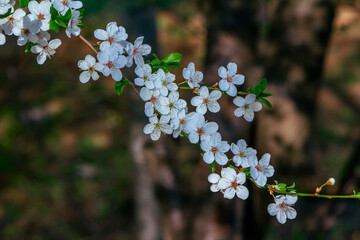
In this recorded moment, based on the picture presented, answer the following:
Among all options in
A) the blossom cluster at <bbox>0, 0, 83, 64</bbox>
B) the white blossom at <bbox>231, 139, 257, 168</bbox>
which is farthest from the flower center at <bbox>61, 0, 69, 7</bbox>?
the white blossom at <bbox>231, 139, 257, 168</bbox>

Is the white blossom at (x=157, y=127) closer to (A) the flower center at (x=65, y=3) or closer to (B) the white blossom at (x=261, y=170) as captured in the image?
(B) the white blossom at (x=261, y=170)

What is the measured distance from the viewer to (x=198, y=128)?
1.01 meters

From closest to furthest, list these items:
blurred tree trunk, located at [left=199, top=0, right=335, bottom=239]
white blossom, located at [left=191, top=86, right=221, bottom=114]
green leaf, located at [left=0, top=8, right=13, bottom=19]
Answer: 1. green leaf, located at [left=0, top=8, right=13, bottom=19]
2. white blossom, located at [left=191, top=86, right=221, bottom=114]
3. blurred tree trunk, located at [left=199, top=0, right=335, bottom=239]

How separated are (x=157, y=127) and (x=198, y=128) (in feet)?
0.41

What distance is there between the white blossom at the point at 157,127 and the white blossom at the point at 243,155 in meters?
0.18

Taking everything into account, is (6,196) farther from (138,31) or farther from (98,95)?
(138,31)

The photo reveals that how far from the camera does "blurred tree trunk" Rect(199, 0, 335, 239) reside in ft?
9.98

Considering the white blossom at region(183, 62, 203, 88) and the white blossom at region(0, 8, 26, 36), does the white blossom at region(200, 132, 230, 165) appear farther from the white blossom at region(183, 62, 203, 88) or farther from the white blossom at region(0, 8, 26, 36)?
the white blossom at region(0, 8, 26, 36)

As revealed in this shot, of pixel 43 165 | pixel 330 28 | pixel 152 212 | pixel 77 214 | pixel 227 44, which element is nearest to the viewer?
pixel 227 44

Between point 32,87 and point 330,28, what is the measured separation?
612cm

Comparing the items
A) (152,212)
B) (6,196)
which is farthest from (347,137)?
(6,196)

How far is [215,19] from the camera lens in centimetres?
312

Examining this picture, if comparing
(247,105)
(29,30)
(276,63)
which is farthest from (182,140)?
(29,30)

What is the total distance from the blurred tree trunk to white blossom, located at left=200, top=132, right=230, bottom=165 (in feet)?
6.22
